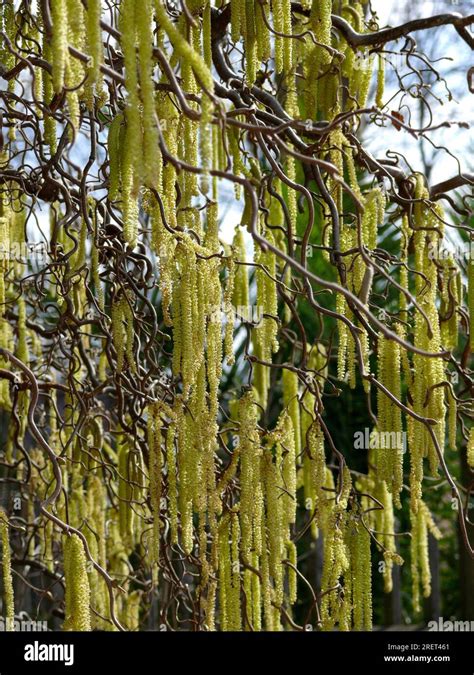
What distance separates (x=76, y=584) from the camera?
1.23 meters

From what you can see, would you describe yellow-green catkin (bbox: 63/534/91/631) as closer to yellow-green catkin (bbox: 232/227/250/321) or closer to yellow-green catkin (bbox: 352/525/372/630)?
yellow-green catkin (bbox: 352/525/372/630)

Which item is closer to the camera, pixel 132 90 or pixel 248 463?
pixel 132 90

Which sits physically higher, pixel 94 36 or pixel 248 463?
pixel 94 36

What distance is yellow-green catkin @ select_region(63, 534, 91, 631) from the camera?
1.22 metres

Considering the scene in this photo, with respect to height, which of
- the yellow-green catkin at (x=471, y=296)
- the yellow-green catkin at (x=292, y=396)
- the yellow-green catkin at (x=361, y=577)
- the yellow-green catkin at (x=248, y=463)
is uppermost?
the yellow-green catkin at (x=471, y=296)

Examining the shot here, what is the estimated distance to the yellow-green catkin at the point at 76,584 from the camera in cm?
122

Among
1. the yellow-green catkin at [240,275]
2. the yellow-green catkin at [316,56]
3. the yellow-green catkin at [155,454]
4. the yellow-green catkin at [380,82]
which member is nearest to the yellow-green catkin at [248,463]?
the yellow-green catkin at [155,454]

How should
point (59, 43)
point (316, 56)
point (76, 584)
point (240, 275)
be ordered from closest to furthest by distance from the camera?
point (59, 43)
point (76, 584)
point (316, 56)
point (240, 275)

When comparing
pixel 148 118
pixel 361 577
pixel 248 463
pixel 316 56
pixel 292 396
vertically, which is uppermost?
pixel 316 56

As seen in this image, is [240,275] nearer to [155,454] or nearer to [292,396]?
[292,396]

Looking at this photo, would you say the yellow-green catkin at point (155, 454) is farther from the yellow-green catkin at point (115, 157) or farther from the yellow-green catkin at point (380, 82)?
the yellow-green catkin at point (380, 82)

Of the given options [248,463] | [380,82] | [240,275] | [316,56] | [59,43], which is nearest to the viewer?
[59,43]

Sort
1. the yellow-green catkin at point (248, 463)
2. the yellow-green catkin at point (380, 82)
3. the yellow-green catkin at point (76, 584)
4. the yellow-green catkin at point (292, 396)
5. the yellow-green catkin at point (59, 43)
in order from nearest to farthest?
the yellow-green catkin at point (59, 43), the yellow-green catkin at point (76, 584), the yellow-green catkin at point (248, 463), the yellow-green catkin at point (380, 82), the yellow-green catkin at point (292, 396)

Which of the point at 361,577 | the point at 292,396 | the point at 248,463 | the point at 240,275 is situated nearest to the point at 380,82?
the point at 240,275
